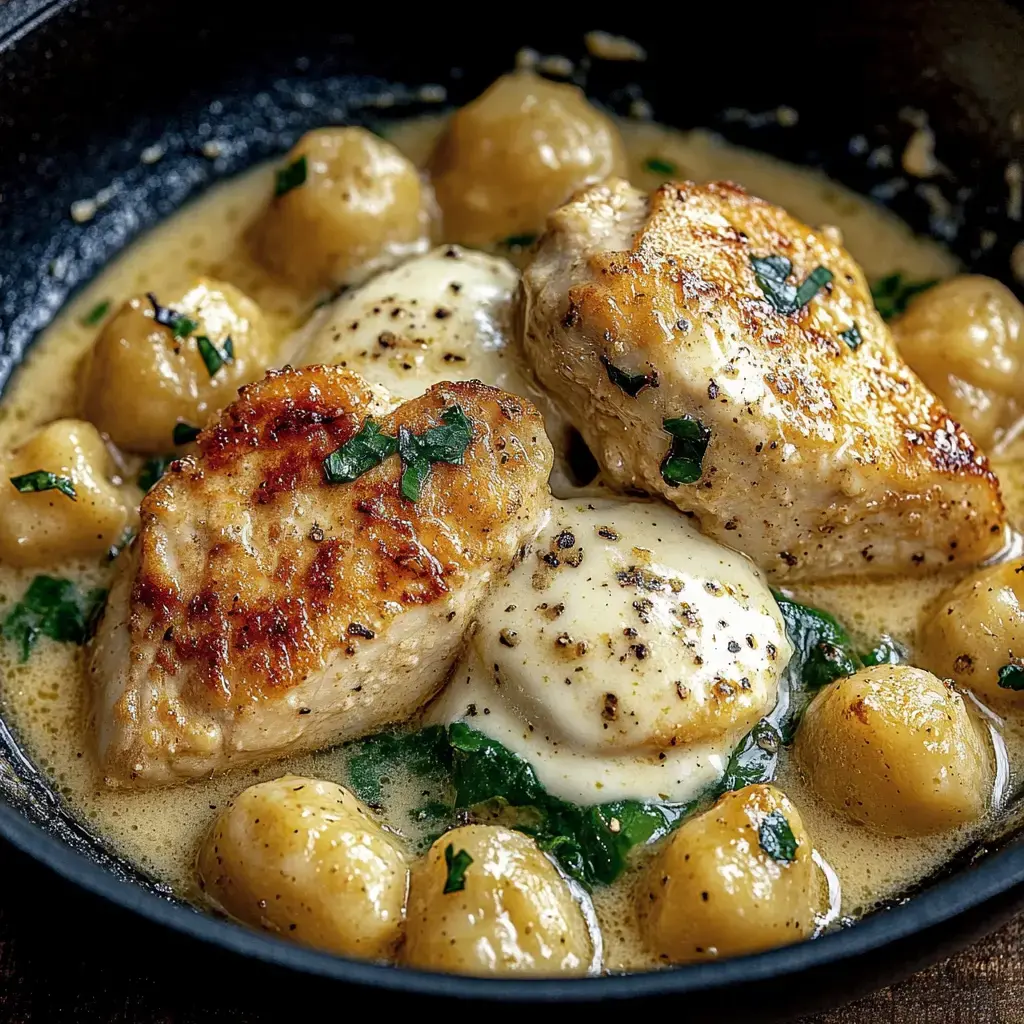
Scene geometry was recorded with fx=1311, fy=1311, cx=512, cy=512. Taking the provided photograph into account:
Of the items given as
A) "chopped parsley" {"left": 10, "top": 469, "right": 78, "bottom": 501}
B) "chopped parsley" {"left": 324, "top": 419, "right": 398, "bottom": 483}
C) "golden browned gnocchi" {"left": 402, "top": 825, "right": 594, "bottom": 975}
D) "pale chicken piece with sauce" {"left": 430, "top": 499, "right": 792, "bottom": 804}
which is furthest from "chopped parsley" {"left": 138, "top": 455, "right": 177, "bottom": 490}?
"golden browned gnocchi" {"left": 402, "top": 825, "right": 594, "bottom": 975}

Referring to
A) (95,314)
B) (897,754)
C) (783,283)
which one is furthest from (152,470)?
(897,754)

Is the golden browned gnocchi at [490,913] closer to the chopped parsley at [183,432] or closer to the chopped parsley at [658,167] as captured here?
the chopped parsley at [183,432]

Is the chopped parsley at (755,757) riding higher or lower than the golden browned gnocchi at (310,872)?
lower

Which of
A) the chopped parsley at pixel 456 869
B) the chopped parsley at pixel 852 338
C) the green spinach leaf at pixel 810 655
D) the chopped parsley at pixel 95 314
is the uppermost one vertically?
the chopped parsley at pixel 95 314

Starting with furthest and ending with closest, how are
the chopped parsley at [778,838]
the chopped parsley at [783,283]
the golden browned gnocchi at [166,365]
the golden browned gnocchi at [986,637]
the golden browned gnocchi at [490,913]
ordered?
1. the golden browned gnocchi at [166,365]
2. the chopped parsley at [783,283]
3. the golden browned gnocchi at [986,637]
4. the chopped parsley at [778,838]
5. the golden browned gnocchi at [490,913]

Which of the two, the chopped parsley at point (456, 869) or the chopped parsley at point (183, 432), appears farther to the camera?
the chopped parsley at point (183, 432)

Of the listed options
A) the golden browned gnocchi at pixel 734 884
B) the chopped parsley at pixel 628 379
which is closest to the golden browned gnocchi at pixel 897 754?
the golden browned gnocchi at pixel 734 884

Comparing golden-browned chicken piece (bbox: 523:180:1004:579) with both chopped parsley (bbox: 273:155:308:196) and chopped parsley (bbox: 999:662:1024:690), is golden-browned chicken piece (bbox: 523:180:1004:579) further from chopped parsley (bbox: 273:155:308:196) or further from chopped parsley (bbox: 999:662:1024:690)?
chopped parsley (bbox: 273:155:308:196)

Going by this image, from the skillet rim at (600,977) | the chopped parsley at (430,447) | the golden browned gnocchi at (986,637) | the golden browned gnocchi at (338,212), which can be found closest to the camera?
the skillet rim at (600,977)
